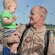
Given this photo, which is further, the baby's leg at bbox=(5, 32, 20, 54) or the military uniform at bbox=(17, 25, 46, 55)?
the baby's leg at bbox=(5, 32, 20, 54)

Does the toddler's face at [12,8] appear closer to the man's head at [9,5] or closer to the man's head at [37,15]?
the man's head at [9,5]

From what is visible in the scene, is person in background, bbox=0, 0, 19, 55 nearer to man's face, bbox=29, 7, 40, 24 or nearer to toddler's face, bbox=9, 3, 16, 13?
toddler's face, bbox=9, 3, 16, 13

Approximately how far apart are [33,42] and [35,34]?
4.1 inches

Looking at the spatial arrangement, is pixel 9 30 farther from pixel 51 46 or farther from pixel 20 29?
pixel 51 46

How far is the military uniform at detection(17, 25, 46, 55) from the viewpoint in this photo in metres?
3.37

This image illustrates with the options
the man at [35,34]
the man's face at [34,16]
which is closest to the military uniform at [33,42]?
the man at [35,34]

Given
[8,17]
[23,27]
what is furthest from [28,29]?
[8,17]

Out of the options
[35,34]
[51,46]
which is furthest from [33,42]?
[51,46]

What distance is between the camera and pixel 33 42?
11.1ft

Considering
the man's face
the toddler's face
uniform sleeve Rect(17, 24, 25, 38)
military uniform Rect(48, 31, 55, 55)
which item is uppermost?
the toddler's face

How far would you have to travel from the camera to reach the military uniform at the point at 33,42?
337 cm

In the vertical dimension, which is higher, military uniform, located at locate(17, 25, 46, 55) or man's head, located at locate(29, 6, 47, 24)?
man's head, located at locate(29, 6, 47, 24)

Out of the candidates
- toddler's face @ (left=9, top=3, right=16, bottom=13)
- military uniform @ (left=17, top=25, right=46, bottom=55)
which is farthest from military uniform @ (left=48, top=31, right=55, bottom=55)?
toddler's face @ (left=9, top=3, right=16, bottom=13)

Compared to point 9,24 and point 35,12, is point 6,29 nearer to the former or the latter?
point 9,24
